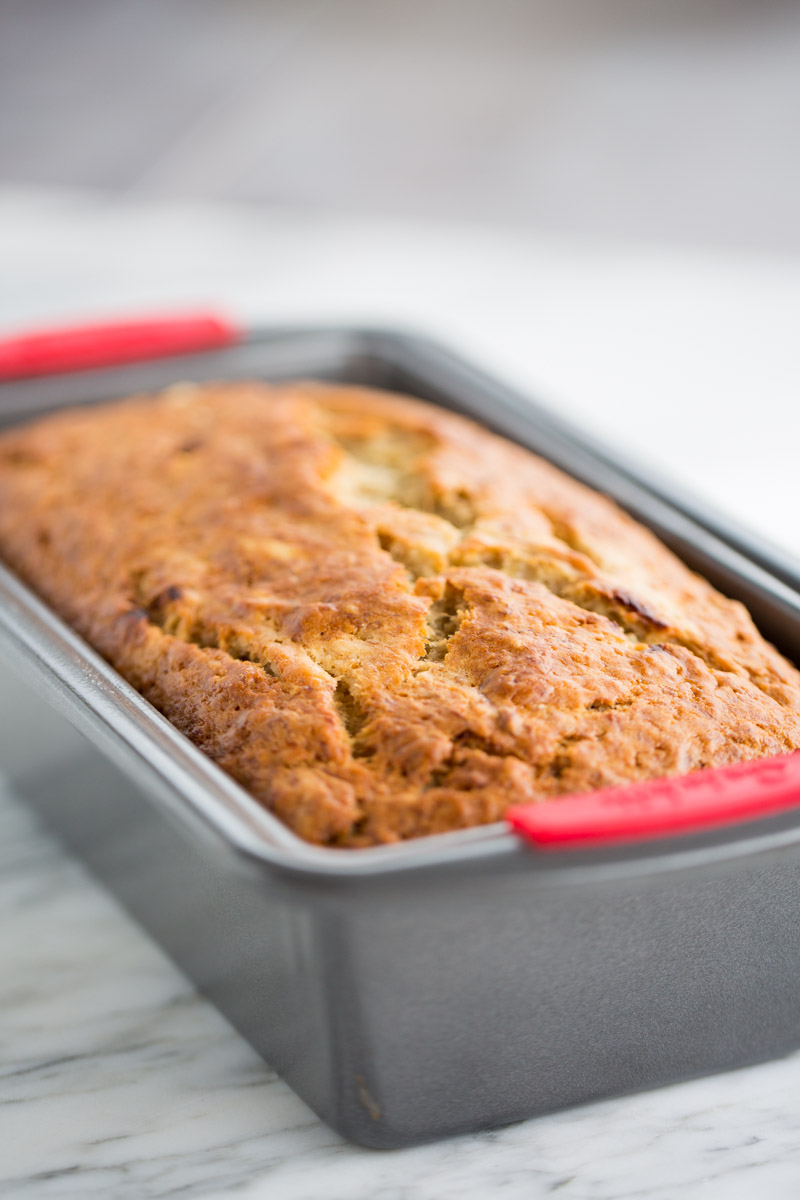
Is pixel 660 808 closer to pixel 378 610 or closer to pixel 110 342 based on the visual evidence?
pixel 378 610

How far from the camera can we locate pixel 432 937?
3.02 ft

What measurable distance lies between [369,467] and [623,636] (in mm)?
435

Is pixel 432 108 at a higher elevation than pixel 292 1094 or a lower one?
higher

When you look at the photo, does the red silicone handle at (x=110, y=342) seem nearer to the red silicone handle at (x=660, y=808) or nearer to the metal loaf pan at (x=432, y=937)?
the metal loaf pan at (x=432, y=937)

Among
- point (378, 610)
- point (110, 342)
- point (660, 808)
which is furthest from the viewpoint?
point (110, 342)

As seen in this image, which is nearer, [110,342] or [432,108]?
[110,342]

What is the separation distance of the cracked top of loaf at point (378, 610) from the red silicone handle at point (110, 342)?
0.54 ft

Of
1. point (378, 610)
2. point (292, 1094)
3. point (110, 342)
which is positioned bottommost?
point (292, 1094)

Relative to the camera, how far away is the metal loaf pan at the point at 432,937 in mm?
890

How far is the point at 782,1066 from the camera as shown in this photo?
1.12 m

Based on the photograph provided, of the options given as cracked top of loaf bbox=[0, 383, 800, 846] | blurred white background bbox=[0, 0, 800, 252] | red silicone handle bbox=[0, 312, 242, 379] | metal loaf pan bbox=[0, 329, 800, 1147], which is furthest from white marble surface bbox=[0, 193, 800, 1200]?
blurred white background bbox=[0, 0, 800, 252]

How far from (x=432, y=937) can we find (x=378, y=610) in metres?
0.37

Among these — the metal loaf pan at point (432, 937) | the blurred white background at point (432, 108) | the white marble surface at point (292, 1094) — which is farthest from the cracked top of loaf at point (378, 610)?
the blurred white background at point (432, 108)

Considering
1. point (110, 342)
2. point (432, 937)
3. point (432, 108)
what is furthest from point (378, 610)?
point (432, 108)
